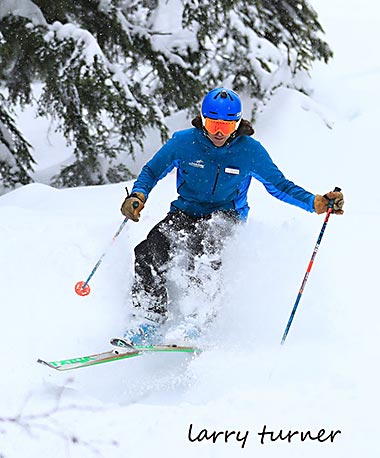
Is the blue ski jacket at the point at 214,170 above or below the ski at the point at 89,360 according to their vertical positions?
above

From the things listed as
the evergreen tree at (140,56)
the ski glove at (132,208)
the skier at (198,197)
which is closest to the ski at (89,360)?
the skier at (198,197)

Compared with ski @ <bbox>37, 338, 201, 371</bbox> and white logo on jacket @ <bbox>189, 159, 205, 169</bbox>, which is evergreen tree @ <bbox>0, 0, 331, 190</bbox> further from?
ski @ <bbox>37, 338, 201, 371</bbox>

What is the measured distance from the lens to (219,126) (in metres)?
3.91

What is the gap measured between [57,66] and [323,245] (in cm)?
426

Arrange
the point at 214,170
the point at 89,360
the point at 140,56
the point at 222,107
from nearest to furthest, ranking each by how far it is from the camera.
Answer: the point at 89,360 < the point at 222,107 < the point at 214,170 < the point at 140,56

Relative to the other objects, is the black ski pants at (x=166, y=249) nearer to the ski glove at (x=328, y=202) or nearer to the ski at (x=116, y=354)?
the ski at (x=116, y=354)

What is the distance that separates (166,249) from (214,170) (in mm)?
708

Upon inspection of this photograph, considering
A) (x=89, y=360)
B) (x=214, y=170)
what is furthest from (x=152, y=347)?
(x=214, y=170)

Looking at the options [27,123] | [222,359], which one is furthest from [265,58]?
[27,123]

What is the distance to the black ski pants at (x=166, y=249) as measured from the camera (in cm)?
426

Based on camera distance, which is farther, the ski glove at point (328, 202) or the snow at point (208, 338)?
the ski glove at point (328, 202)

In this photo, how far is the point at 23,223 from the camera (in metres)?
5.38

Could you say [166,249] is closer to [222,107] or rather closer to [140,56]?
[222,107]

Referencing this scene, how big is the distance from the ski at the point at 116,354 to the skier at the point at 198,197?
203 mm
